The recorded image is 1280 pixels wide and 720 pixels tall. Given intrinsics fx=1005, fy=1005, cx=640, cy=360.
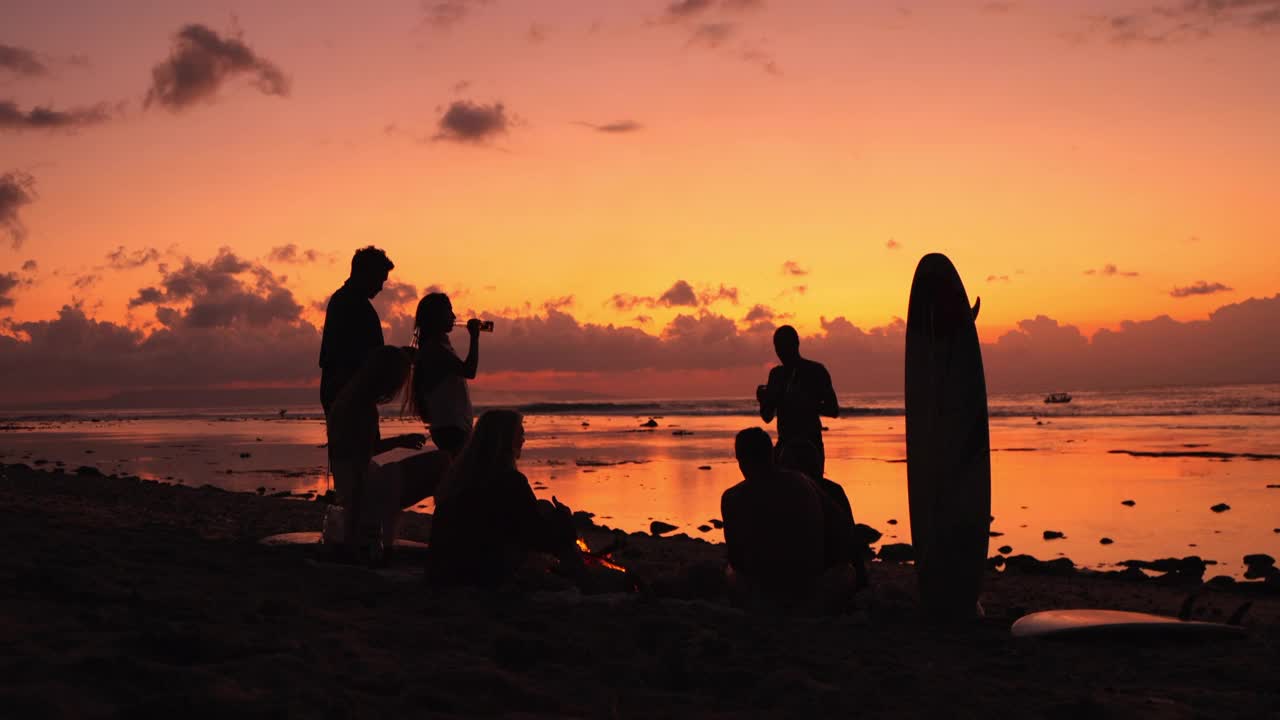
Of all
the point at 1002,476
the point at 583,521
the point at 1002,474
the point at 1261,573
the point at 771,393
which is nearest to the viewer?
the point at 771,393

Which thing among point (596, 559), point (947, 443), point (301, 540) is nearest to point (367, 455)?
point (301, 540)

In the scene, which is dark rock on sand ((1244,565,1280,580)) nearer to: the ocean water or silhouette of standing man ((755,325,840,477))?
the ocean water

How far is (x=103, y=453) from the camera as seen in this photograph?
96.6 ft

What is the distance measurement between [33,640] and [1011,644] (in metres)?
4.98

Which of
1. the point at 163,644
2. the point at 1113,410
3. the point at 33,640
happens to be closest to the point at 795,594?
the point at 163,644

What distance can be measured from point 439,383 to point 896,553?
18.8 ft

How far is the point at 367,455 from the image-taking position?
6918mm

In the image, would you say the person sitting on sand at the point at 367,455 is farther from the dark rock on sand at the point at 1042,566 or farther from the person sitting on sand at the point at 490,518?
the dark rock on sand at the point at 1042,566

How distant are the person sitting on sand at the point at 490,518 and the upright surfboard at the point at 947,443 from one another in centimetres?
244

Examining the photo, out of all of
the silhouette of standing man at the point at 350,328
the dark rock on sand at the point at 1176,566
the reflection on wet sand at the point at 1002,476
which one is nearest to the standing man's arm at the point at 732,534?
the silhouette of standing man at the point at 350,328

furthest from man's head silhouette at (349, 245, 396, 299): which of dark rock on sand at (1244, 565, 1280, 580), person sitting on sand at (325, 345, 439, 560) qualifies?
dark rock on sand at (1244, 565, 1280, 580)

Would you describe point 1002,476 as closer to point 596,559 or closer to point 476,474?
point 596,559

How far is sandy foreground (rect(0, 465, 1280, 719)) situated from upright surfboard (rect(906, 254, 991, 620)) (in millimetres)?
353

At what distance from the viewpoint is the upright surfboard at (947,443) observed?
668 cm
